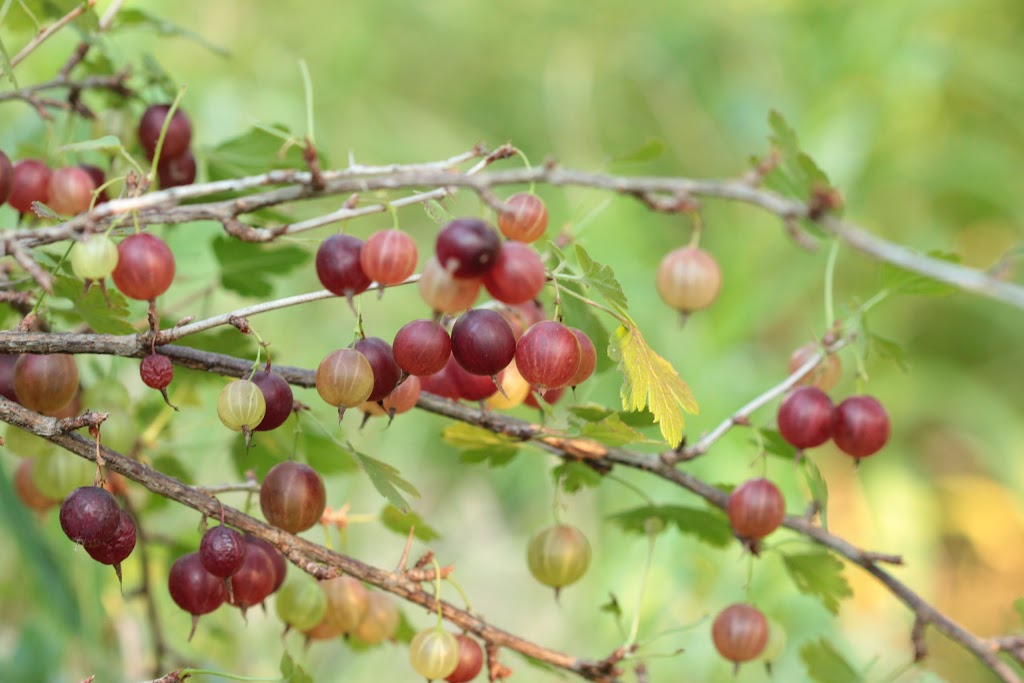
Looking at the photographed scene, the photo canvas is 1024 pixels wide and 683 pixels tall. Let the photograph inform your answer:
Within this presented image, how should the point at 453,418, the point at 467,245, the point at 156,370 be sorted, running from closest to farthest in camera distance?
1. the point at 467,245
2. the point at 156,370
3. the point at 453,418

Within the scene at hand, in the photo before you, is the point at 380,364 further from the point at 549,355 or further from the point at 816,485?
the point at 816,485

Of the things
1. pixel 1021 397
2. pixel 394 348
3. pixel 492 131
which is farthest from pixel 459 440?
pixel 492 131

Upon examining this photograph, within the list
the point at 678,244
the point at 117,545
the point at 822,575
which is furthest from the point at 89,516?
the point at 678,244

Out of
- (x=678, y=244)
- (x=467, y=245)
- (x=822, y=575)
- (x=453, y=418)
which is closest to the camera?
(x=467, y=245)

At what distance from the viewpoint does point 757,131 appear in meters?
3.20

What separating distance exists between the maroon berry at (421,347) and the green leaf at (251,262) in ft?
1.08

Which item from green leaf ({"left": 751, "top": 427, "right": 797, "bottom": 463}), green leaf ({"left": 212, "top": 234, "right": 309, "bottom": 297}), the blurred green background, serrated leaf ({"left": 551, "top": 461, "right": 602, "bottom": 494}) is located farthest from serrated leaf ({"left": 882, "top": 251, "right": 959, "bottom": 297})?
the blurred green background

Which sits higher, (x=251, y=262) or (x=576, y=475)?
(x=251, y=262)

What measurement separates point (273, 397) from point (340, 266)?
0.10 metres

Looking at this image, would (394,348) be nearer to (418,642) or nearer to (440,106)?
(418,642)

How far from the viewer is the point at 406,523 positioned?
845mm

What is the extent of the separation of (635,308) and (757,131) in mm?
1113

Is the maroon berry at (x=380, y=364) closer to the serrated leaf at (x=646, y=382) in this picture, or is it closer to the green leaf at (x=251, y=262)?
the serrated leaf at (x=646, y=382)

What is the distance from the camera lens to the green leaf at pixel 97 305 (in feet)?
2.13
